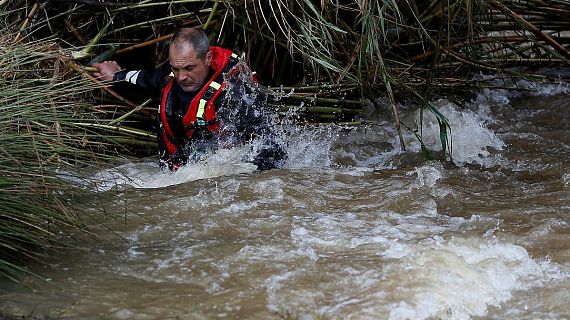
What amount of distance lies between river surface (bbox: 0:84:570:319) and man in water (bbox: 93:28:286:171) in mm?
132

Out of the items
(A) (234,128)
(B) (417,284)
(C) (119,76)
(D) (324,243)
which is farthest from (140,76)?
(B) (417,284)

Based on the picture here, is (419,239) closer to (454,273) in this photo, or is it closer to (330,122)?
(454,273)

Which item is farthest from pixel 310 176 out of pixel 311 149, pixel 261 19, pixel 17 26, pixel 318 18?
pixel 17 26

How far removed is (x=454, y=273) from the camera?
3.43 metres

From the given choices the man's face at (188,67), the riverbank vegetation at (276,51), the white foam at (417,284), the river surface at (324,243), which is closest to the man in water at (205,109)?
the man's face at (188,67)

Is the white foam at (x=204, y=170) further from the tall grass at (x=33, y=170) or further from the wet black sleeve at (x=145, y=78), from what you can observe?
the tall grass at (x=33, y=170)

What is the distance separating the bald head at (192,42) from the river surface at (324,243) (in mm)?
640

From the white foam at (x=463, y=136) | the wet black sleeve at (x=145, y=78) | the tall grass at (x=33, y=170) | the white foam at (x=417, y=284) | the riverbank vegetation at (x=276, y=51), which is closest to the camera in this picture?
the white foam at (x=417, y=284)

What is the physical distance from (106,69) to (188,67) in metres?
0.78

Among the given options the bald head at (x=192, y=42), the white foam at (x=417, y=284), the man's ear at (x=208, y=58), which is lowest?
the white foam at (x=417, y=284)

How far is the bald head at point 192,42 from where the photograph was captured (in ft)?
16.6

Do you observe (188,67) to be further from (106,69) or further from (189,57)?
(106,69)

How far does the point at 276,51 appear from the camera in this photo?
241 inches

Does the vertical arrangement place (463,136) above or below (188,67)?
below
